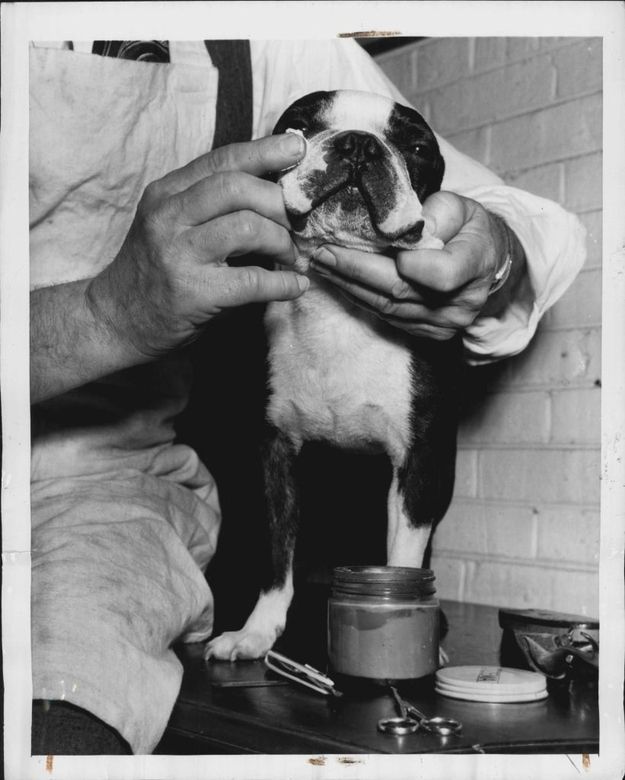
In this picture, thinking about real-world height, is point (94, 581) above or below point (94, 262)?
below

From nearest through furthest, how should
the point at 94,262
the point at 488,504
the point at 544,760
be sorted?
the point at 544,760, the point at 94,262, the point at 488,504

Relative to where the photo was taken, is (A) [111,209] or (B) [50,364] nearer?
(B) [50,364]

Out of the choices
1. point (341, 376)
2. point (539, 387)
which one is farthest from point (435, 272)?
point (539, 387)

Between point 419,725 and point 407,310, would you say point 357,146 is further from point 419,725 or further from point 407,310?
point 419,725

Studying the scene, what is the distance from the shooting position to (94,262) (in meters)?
0.98

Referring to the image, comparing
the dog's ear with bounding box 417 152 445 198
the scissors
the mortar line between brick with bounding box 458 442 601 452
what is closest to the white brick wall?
the mortar line between brick with bounding box 458 442 601 452

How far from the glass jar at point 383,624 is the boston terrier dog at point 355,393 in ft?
0.52

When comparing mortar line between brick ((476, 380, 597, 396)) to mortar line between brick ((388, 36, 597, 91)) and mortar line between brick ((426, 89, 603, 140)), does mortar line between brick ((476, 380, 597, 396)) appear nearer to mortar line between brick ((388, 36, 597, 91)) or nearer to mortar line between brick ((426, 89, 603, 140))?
mortar line between brick ((426, 89, 603, 140))

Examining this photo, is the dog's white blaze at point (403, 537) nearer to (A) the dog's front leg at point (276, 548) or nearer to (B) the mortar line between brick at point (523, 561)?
(A) the dog's front leg at point (276, 548)

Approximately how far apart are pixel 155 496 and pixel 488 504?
64cm

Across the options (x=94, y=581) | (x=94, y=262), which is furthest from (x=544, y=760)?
(x=94, y=262)

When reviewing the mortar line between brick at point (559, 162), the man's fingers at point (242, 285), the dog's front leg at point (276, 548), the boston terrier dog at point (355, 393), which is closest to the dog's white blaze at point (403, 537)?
the boston terrier dog at point (355, 393)

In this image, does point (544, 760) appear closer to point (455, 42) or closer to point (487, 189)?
point (487, 189)

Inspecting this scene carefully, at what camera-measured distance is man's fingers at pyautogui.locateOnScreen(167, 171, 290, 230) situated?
2.35ft
